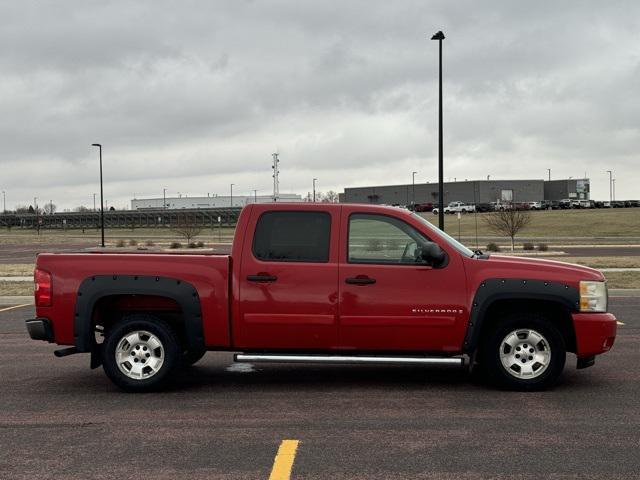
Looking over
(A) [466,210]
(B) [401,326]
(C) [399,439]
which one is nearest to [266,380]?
(B) [401,326]

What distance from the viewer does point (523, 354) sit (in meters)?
6.88

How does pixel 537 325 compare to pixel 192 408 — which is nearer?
pixel 192 408

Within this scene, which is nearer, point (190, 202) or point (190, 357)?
point (190, 357)

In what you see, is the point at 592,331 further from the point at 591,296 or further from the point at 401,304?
the point at 401,304

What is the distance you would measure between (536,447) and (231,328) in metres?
3.17

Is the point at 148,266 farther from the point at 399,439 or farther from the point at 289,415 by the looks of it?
the point at 399,439

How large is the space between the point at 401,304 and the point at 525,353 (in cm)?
140

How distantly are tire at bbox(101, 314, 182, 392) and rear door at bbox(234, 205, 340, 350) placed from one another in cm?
75

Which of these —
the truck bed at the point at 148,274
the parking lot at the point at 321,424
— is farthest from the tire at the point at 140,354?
the truck bed at the point at 148,274

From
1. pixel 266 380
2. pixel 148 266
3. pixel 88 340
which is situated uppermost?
pixel 148 266

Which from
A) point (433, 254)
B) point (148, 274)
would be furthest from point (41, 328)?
point (433, 254)

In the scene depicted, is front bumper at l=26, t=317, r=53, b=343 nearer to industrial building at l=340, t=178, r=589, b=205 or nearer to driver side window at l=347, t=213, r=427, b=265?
driver side window at l=347, t=213, r=427, b=265

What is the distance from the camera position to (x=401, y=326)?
674cm

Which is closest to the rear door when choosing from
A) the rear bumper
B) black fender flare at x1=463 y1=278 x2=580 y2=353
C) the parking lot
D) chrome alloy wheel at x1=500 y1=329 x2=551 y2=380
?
the parking lot
